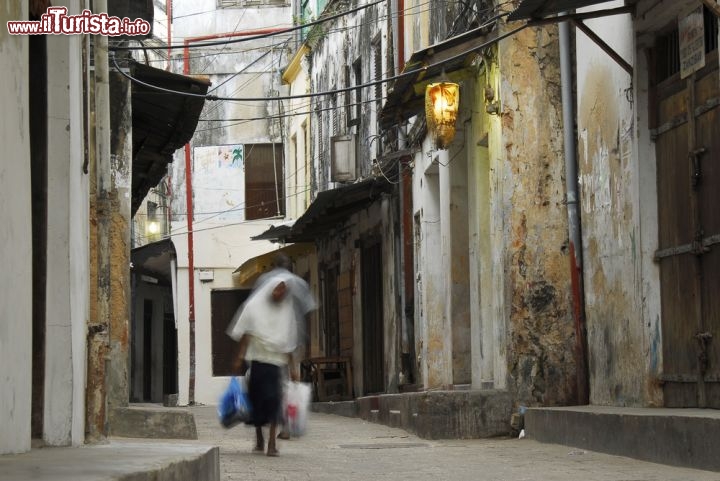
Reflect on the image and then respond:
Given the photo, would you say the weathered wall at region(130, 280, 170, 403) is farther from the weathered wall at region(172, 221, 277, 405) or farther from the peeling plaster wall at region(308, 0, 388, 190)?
the peeling plaster wall at region(308, 0, 388, 190)

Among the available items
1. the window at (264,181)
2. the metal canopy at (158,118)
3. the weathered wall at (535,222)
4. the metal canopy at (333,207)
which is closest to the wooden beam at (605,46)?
the weathered wall at (535,222)

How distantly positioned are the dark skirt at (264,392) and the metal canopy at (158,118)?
4854mm

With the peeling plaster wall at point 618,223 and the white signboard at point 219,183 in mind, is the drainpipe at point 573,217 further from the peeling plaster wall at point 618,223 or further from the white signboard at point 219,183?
the white signboard at point 219,183

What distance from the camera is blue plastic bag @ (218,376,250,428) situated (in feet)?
34.7

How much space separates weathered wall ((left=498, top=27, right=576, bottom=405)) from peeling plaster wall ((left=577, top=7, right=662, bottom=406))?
24.4 inches

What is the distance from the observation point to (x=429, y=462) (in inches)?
371

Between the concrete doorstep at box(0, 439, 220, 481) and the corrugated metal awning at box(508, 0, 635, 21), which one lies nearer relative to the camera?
the concrete doorstep at box(0, 439, 220, 481)

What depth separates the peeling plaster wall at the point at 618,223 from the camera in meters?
10.2

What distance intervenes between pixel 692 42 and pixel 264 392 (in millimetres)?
4096

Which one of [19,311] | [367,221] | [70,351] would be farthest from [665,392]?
[367,221]

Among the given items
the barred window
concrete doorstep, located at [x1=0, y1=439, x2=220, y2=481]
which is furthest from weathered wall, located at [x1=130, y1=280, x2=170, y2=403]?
concrete doorstep, located at [x1=0, y1=439, x2=220, y2=481]

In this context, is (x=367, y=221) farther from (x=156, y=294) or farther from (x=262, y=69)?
(x=156, y=294)

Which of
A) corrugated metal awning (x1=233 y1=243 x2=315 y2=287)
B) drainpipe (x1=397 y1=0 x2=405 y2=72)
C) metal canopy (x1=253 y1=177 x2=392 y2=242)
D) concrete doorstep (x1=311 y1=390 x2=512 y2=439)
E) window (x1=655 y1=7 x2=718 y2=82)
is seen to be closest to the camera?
window (x1=655 y1=7 x2=718 y2=82)

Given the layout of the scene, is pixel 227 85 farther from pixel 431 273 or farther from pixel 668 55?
pixel 668 55
